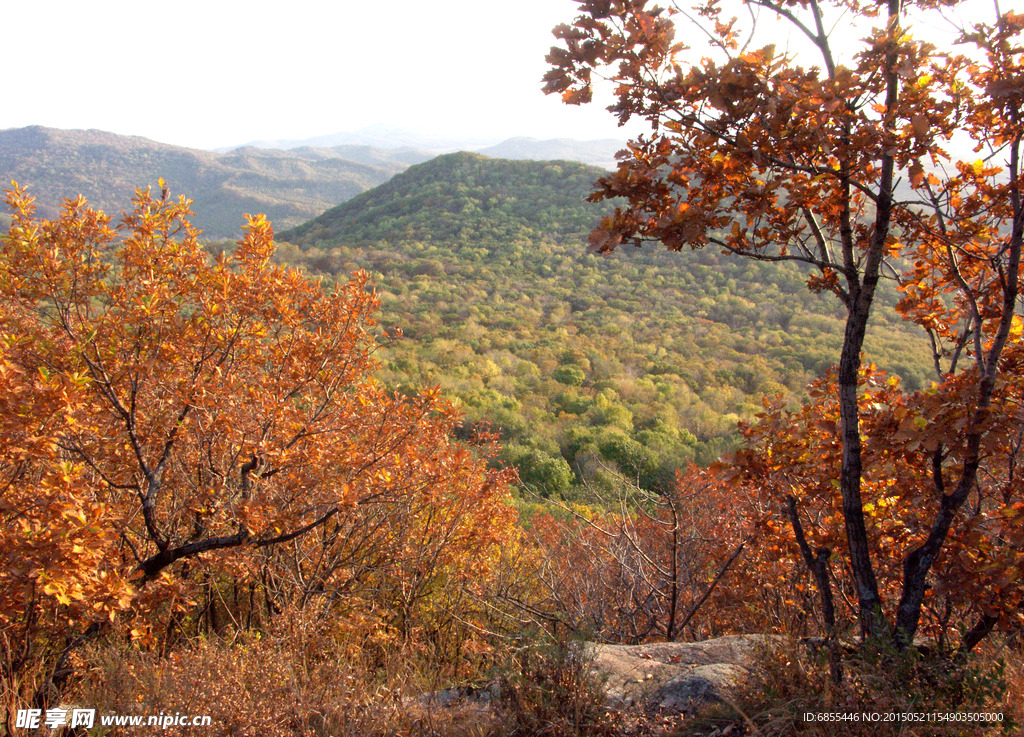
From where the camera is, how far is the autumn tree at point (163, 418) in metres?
2.46

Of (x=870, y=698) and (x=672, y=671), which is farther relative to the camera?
(x=672, y=671)

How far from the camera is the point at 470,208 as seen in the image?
5153 cm

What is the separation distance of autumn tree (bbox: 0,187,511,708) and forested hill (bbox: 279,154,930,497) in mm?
7403

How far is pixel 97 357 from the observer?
3125mm

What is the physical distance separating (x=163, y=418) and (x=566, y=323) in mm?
31579

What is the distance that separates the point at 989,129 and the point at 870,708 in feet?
7.98

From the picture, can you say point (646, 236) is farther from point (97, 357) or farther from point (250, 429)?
point (97, 357)

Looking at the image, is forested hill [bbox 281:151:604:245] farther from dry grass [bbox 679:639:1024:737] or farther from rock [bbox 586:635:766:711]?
dry grass [bbox 679:639:1024:737]

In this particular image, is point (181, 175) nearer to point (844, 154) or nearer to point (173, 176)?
point (173, 176)

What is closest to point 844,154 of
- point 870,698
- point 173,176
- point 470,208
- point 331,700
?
point 870,698

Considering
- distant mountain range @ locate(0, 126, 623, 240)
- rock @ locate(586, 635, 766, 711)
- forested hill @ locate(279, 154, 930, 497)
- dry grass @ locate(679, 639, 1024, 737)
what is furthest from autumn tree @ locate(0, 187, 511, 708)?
distant mountain range @ locate(0, 126, 623, 240)

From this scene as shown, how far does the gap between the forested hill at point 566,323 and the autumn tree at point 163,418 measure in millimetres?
7403

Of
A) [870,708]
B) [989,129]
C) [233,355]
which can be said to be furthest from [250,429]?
[989,129]

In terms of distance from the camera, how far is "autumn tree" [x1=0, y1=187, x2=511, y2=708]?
2459 millimetres
